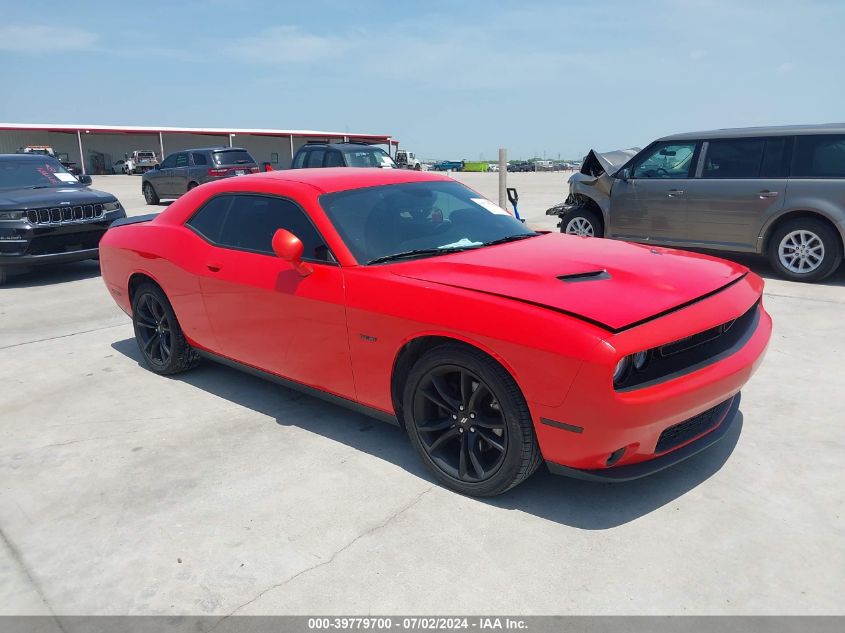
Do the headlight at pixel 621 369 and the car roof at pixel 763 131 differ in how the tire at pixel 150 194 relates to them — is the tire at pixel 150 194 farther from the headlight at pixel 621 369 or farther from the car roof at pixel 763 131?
the headlight at pixel 621 369

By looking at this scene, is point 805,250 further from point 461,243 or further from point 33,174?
point 33,174

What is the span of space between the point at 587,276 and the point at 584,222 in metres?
6.72

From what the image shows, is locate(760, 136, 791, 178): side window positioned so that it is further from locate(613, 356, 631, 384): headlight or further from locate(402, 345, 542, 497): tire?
locate(402, 345, 542, 497): tire

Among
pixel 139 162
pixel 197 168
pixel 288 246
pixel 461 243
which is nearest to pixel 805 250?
pixel 461 243

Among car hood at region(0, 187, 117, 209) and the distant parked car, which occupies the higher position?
the distant parked car

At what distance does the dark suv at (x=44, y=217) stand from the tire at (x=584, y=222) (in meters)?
6.52

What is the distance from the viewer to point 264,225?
4133 mm

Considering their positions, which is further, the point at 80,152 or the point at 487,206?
the point at 80,152

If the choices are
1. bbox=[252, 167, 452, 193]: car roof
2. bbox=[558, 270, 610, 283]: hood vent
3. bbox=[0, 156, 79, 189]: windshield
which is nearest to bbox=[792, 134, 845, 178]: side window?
bbox=[252, 167, 452, 193]: car roof

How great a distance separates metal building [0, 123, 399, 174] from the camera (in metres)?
45.7

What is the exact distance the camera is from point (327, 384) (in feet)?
12.3
